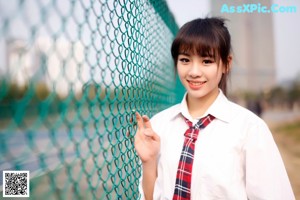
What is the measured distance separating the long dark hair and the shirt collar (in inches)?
5.2

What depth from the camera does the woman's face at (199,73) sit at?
4.20 feet

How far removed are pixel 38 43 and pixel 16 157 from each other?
0.76 ft

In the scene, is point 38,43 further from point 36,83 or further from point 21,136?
point 21,136

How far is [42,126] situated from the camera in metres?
0.77

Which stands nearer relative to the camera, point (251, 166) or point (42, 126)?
point (42, 126)

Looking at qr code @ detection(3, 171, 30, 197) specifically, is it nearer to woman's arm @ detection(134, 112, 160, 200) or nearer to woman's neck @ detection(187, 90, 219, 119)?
woman's arm @ detection(134, 112, 160, 200)

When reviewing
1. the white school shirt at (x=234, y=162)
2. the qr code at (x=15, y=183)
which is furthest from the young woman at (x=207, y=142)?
the qr code at (x=15, y=183)

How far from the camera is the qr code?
1.01 metres

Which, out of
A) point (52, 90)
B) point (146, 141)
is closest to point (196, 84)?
point (146, 141)

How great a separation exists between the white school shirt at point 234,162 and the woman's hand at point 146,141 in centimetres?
7

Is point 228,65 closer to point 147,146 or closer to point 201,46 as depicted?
point 201,46

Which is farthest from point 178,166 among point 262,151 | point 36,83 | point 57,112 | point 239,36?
point 239,36

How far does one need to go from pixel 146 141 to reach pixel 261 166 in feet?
1.32

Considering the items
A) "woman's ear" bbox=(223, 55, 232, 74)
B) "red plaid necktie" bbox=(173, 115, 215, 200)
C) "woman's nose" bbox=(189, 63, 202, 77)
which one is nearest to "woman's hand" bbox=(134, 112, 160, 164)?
"red plaid necktie" bbox=(173, 115, 215, 200)
